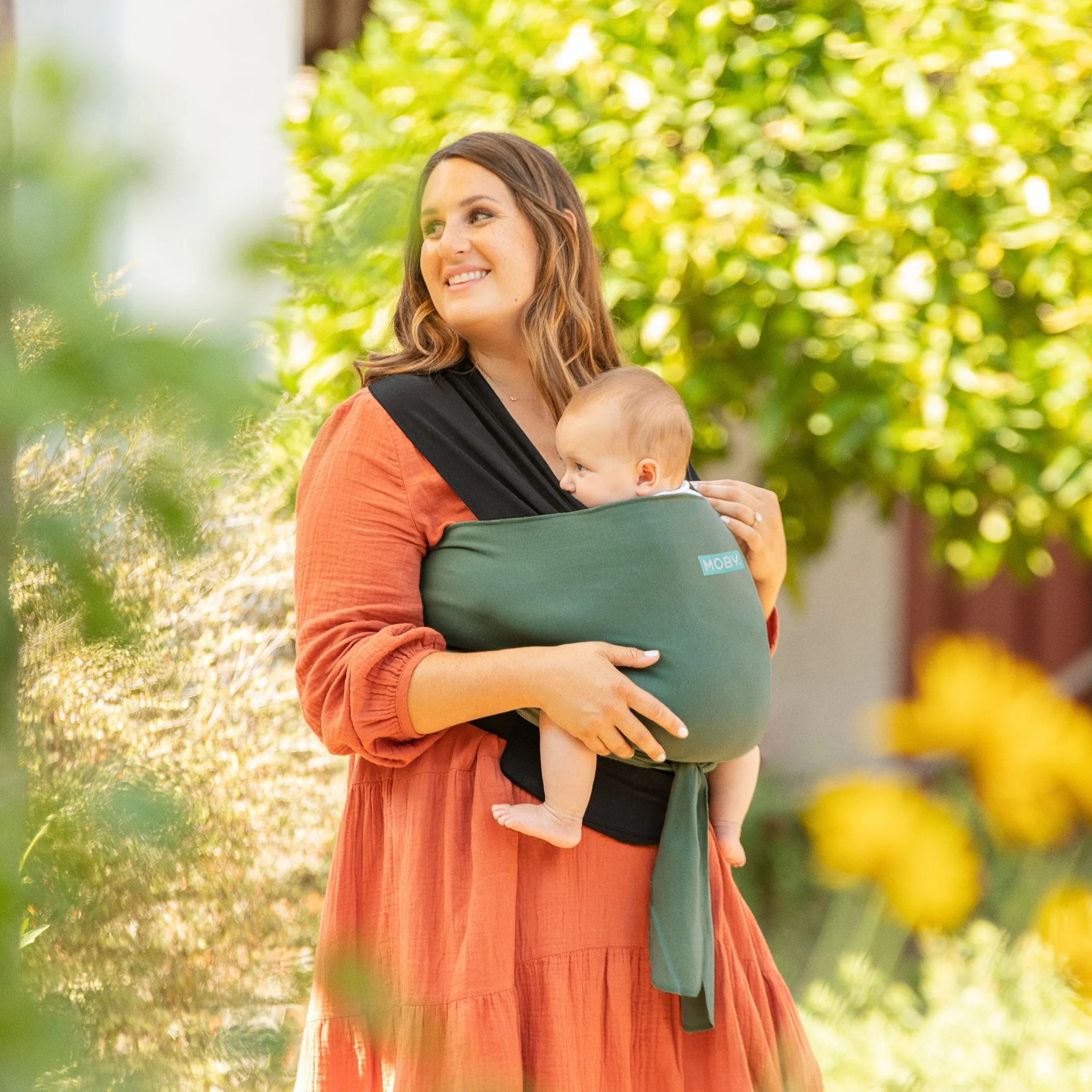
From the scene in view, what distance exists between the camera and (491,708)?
148cm

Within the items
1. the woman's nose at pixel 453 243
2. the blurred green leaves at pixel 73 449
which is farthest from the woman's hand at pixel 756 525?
the blurred green leaves at pixel 73 449

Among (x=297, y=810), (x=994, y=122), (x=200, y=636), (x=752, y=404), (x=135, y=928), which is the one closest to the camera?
(x=135, y=928)

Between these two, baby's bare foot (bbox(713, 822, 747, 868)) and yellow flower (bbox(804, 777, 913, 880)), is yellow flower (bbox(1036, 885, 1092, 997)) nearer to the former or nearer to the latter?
yellow flower (bbox(804, 777, 913, 880))

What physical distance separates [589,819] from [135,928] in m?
1.12

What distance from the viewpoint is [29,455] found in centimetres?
41

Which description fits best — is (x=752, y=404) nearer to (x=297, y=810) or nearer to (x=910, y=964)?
(x=297, y=810)

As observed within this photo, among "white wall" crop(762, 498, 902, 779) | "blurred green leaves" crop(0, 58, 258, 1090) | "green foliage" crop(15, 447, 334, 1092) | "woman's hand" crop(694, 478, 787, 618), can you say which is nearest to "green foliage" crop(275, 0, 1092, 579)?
"woman's hand" crop(694, 478, 787, 618)

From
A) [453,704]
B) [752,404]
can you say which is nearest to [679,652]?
[453,704]

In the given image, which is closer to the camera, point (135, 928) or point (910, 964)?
point (135, 928)

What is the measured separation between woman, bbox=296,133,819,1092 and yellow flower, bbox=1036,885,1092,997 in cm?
170

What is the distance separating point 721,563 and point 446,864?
502 millimetres

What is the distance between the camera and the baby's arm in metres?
1.75

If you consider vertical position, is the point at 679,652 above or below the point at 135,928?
below

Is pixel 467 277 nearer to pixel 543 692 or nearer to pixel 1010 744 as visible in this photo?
pixel 543 692
